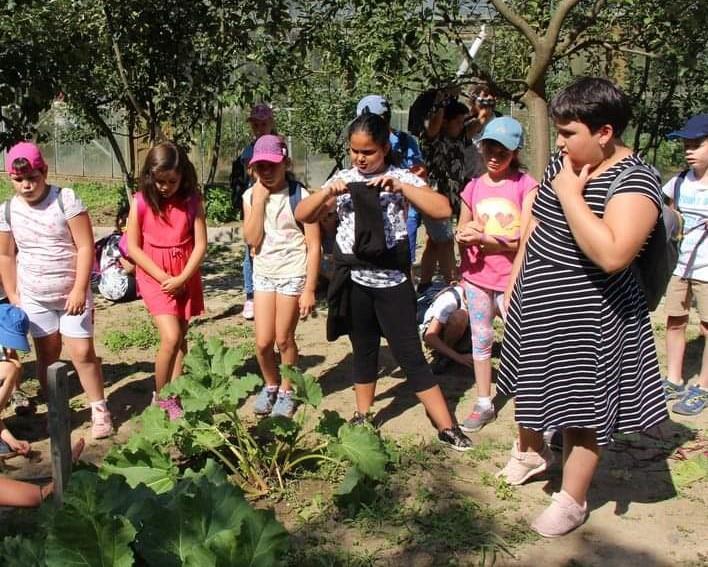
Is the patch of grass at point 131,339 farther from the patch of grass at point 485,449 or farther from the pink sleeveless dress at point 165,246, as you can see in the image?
the patch of grass at point 485,449

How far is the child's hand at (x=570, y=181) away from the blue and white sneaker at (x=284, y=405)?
2.14 metres

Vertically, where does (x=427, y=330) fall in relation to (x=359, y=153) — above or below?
below

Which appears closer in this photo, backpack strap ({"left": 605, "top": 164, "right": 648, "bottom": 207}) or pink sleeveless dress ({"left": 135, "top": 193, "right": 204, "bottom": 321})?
backpack strap ({"left": 605, "top": 164, "right": 648, "bottom": 207})

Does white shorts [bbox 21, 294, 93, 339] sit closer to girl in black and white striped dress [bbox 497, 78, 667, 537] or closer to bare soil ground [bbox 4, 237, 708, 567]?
Result: bare soil ground [bbox 4, 237, 708, 567]

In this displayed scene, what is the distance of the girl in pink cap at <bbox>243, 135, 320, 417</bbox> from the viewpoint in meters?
4.60

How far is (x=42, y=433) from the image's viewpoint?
459 centimetres

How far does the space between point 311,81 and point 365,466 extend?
9.54m

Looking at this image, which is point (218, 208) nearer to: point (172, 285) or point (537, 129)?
point (537, 129)

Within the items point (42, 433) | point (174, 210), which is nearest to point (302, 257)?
point (174, 210)

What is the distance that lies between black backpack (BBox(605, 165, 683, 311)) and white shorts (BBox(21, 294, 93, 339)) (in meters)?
2.71

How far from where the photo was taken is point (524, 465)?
151 inches

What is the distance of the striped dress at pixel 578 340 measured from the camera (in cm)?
314

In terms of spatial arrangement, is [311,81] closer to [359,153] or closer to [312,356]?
[312,356]

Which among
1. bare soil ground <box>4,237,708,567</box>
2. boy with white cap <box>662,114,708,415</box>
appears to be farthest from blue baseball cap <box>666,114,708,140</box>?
bare soil ground <box>4,237,708,567</box>
